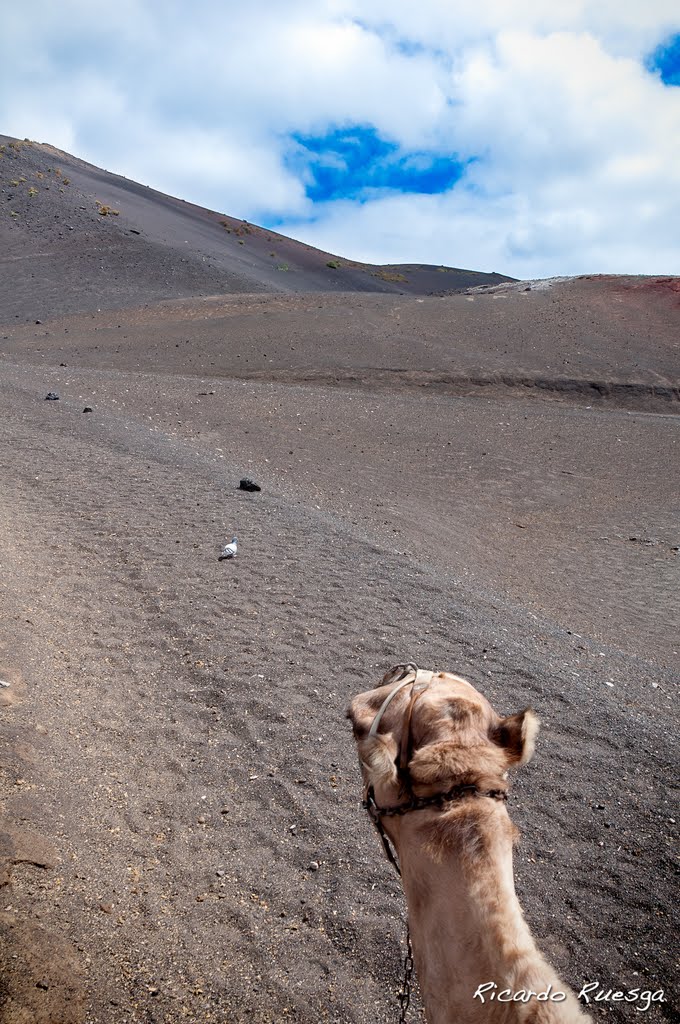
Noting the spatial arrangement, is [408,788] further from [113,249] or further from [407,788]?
[113,249]

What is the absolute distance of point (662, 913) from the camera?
13.0 ft

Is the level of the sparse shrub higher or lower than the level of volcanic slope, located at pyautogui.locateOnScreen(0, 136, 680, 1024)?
higher

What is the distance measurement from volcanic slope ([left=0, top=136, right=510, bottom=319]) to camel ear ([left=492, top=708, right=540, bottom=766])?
32.9m

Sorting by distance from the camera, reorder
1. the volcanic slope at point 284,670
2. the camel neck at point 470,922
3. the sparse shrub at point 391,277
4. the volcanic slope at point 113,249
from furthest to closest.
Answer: the sparse shrub at point 391,277 < the volcanic slope at point 113,249 < the volcanic slope at point 284,670 < the camel neck at point 470,922

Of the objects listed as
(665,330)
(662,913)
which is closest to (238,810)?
(662,913)

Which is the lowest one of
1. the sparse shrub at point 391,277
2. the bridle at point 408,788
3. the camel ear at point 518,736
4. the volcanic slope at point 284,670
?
the volcanic slope at point 284,670

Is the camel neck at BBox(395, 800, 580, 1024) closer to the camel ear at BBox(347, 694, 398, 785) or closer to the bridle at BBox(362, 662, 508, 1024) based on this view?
the bridle at BBox(362, 662, 508, 1024)

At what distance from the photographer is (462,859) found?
167 cm

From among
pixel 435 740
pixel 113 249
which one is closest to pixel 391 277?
pixel 113 249

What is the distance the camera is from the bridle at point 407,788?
1.74 metres

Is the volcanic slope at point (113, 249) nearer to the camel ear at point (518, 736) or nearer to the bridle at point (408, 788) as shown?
the bridle at point (408, 788)

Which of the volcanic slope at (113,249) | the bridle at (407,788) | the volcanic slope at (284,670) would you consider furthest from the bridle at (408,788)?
the volcanic slope at (113,249)

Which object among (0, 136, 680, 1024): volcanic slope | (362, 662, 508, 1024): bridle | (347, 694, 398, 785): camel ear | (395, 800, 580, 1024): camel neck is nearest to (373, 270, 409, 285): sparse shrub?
(0, 136, 680, 1024): volcanic slope

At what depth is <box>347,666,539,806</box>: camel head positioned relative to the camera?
5.76 ft
